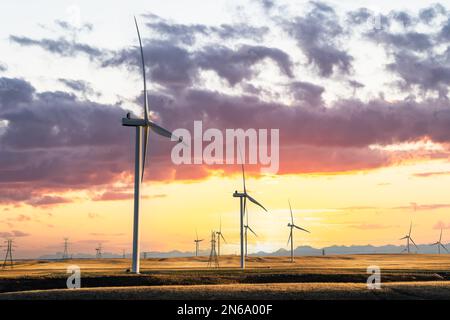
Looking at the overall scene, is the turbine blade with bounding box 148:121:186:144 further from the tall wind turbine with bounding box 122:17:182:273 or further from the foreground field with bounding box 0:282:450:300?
the foreground field with bounding box 0:282:450:300

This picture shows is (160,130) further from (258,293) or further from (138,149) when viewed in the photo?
(258,293)

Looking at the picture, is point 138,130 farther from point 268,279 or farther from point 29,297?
point 29,297

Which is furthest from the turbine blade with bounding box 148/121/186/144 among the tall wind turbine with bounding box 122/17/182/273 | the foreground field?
the foreground field

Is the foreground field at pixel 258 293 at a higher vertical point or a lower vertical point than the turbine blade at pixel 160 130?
lower

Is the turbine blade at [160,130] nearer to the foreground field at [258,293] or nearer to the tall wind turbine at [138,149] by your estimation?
the tall wind turbine at [138,149]

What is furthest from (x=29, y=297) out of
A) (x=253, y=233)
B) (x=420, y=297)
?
(x=253, y=233)

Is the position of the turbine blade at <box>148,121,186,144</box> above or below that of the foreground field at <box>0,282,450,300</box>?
above

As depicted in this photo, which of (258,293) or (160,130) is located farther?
(160,130)

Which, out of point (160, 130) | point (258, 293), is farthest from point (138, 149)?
point (258, 293)

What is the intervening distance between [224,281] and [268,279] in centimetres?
607

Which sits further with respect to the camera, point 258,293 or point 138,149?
point 138,149

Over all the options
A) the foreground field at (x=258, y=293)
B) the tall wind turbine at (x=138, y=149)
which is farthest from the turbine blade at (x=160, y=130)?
the foreground field at (x=258, y=293)
